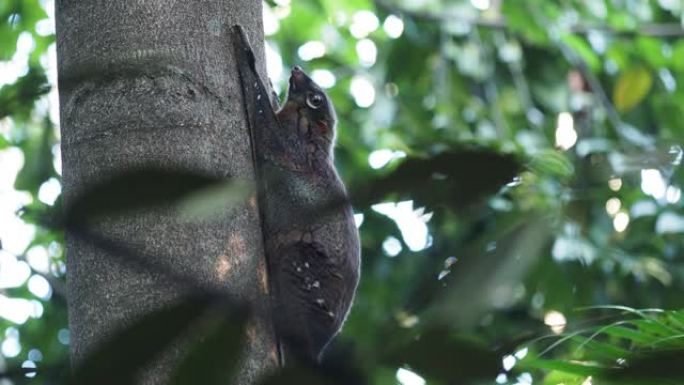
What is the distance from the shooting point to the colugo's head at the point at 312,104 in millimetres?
3787

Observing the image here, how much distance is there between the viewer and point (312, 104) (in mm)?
3877

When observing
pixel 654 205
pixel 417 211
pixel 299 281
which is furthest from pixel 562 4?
pixel 417 211

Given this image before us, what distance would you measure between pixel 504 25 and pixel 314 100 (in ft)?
9.50

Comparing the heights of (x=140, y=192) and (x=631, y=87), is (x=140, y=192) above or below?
above

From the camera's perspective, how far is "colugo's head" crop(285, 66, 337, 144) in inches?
149

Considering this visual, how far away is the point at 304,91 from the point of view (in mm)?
3916

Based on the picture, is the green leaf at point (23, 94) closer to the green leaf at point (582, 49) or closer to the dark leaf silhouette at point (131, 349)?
the dark leaf silhouette at point (131, 349)

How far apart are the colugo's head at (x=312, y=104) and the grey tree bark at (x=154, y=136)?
4.98ft

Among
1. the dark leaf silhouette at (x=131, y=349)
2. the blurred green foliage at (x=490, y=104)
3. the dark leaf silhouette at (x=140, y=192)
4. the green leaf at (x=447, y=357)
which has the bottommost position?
the blurred green foliage at (x=490, y=104)

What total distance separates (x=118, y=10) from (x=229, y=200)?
1336 millimetres

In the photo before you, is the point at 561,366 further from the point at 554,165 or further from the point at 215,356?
the point at 215,356

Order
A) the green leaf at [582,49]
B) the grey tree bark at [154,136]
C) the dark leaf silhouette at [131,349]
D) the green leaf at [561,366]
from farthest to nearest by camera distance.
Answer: the green leaf at [582,49], the grey tree bark at [154,136], the green leaf at [561,366], the dark leaf silhouette at [131,349]

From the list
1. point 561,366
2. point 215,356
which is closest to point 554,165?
point 215,356

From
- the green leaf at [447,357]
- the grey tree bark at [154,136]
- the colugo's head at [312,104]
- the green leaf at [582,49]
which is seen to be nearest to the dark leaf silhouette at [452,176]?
the green leaf at [447,357]
